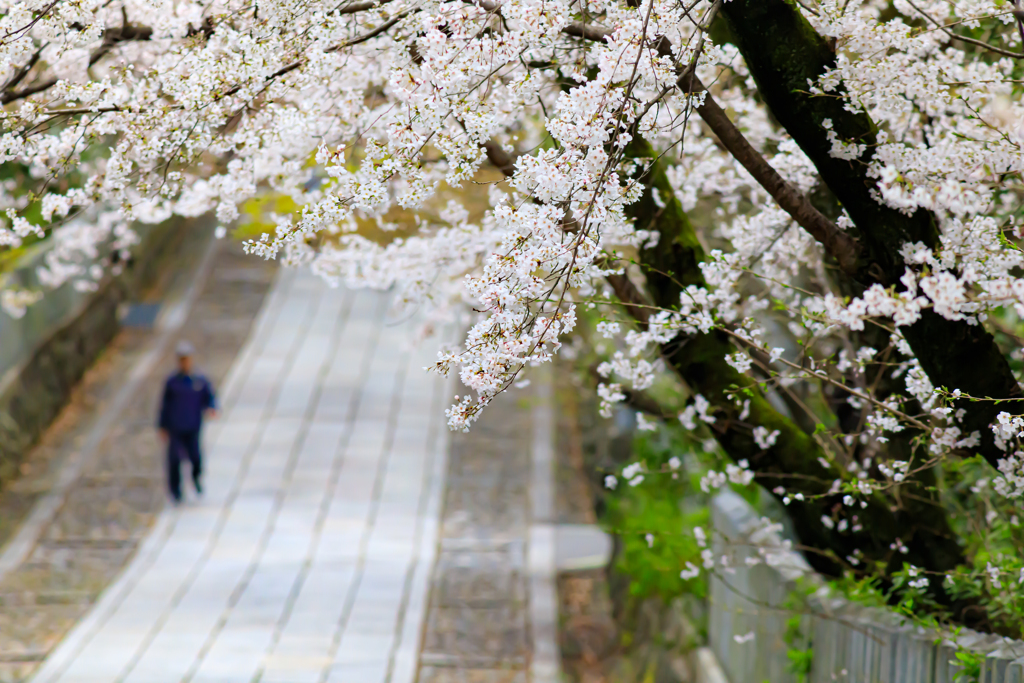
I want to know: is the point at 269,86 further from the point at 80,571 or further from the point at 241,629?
the point at 80,571

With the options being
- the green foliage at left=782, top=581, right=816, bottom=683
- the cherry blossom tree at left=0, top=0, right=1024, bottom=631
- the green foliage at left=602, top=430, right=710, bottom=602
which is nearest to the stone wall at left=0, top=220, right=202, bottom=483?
the green foliage at left=602, top=430, right=710, bottom=602

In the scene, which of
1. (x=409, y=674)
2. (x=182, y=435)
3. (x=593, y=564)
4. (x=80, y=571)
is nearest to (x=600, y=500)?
(x=593, y=564)

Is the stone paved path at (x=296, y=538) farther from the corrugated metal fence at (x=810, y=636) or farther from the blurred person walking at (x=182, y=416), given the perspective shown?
the corrugated metal fence at (x=810, y=636)

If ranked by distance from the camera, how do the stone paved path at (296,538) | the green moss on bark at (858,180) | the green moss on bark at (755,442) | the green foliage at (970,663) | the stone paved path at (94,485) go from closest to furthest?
the green moss on bark at (858,180) → the green foliage at (970,663) → the green moss on bark at (755,442) → the stone paved path at (296,538) → the stone paved path at (94,485)

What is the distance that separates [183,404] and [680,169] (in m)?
6.33

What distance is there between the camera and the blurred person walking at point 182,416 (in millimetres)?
9273

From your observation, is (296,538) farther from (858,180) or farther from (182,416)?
(858,180)

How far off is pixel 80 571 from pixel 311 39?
6446 millimetres

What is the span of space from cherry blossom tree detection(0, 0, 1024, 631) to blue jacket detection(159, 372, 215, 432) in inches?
197

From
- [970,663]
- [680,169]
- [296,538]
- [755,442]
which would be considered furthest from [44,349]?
[970,663]

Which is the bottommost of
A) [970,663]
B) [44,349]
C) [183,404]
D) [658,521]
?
[970,663]

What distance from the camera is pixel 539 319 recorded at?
9.08 feet

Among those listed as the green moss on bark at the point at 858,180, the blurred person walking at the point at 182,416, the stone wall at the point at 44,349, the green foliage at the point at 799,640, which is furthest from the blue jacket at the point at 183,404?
the green moss on bark at the point at 858,180

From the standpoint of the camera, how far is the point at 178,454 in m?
9.34
